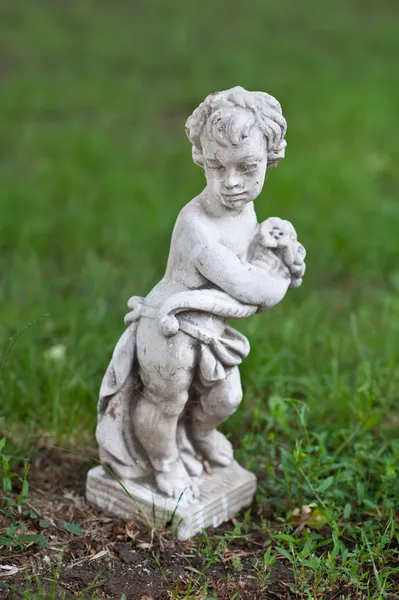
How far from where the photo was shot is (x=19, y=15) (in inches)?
419

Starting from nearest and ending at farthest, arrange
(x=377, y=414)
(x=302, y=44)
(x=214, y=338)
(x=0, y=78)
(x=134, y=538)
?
(x=214, y=338) < (x=134, y=538) < (x=377, y=414) < (x=0, y=78) < (x=302, y=44)

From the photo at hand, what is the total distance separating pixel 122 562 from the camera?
3033 millimetres

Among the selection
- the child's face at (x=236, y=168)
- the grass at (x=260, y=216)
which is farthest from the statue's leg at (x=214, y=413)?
the child's face at (x=236, y=168)

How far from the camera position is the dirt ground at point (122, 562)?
288 centimetres

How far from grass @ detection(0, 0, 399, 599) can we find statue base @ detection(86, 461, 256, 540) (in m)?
0.12

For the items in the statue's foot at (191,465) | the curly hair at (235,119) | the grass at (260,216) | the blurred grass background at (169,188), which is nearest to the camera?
the curly hair at (235,119)

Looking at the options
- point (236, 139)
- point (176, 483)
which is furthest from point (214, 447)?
point (236, 139)

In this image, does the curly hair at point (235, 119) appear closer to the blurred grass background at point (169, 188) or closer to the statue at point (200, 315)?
the statue at point (200, 315)

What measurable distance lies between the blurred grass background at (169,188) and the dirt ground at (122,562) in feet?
1.70

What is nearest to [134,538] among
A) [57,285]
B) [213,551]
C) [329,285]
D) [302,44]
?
[213,551]

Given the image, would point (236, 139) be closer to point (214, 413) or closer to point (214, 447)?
point (214, 413)

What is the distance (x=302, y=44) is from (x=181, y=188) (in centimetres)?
462

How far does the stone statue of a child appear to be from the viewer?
286 centimetres

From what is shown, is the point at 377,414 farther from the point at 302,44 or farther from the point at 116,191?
the point at 302,44
